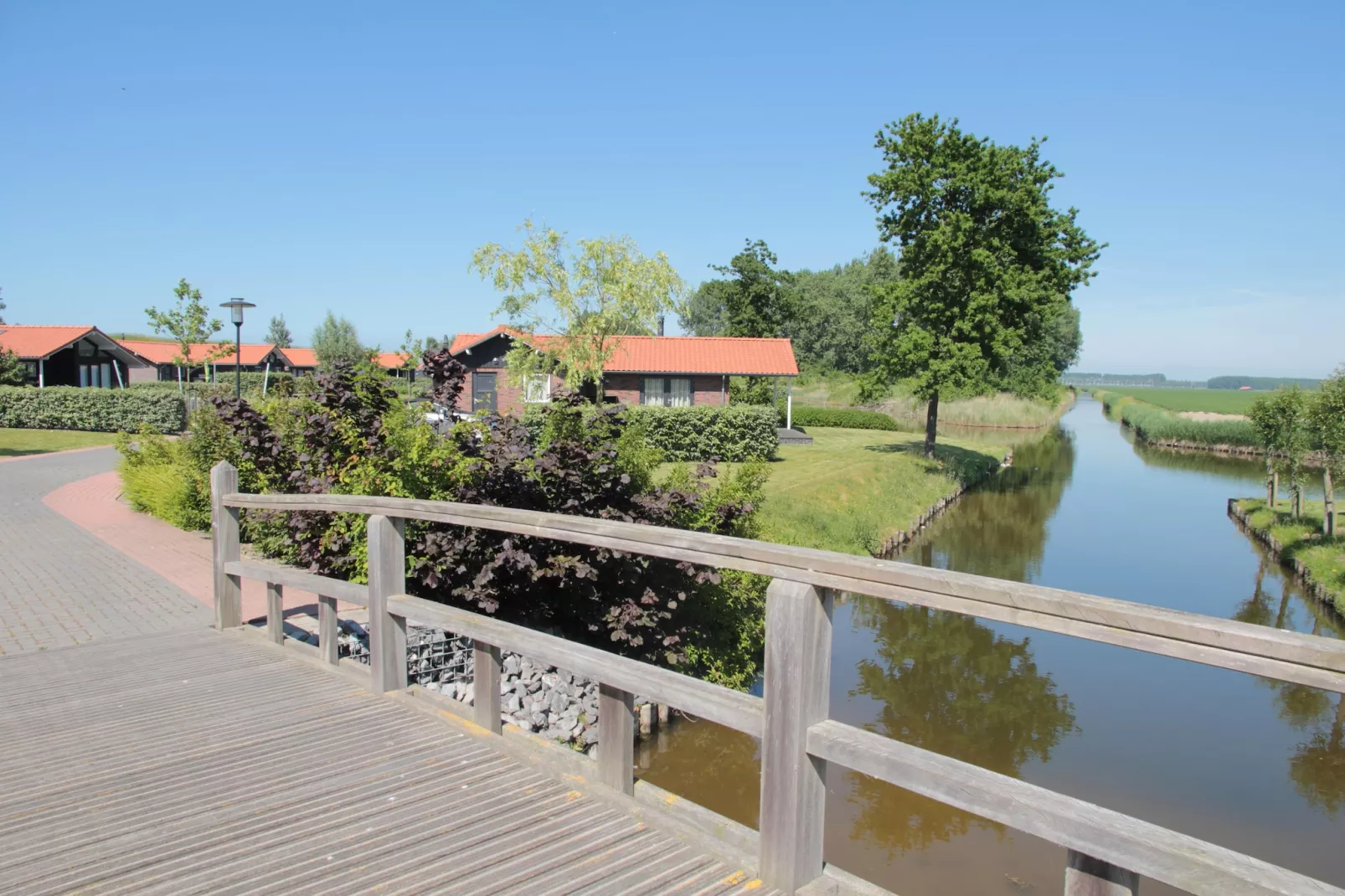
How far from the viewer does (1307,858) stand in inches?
279

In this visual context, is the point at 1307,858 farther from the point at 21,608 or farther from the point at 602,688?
the point at 21,608

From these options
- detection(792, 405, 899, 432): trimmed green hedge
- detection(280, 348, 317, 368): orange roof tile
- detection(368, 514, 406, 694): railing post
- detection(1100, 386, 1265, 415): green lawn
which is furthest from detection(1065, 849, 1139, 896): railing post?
detection(280, 348, 317, 368): orange roof tile

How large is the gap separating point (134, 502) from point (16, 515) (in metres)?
1.52

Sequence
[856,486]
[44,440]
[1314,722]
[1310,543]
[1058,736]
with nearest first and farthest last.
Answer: [1058,736]
[1314,722]
[1310,543]
[856,486]
[44,440]

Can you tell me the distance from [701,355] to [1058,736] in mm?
28347

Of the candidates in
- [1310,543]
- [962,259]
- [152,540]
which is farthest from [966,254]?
[152,540]

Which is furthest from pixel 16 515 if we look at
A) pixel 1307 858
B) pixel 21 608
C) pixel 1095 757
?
pixel 1307 858

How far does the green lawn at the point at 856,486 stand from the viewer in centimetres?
1675

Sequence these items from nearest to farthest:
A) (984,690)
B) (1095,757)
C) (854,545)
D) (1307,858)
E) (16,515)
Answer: (1307,858)
(1095,757)
(984,690)
(16,515)
(854,545)

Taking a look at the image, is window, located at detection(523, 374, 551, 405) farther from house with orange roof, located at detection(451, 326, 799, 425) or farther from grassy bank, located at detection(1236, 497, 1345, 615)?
grassy bank, located at detection(1236, 497, 1345, 615)

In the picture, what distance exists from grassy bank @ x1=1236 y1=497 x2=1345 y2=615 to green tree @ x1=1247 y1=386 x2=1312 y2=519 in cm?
33

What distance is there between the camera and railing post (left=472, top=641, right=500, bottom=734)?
12.6 ft

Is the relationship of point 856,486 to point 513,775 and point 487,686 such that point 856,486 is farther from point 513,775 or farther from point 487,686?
point 513,775

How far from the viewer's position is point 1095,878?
2066 mm
